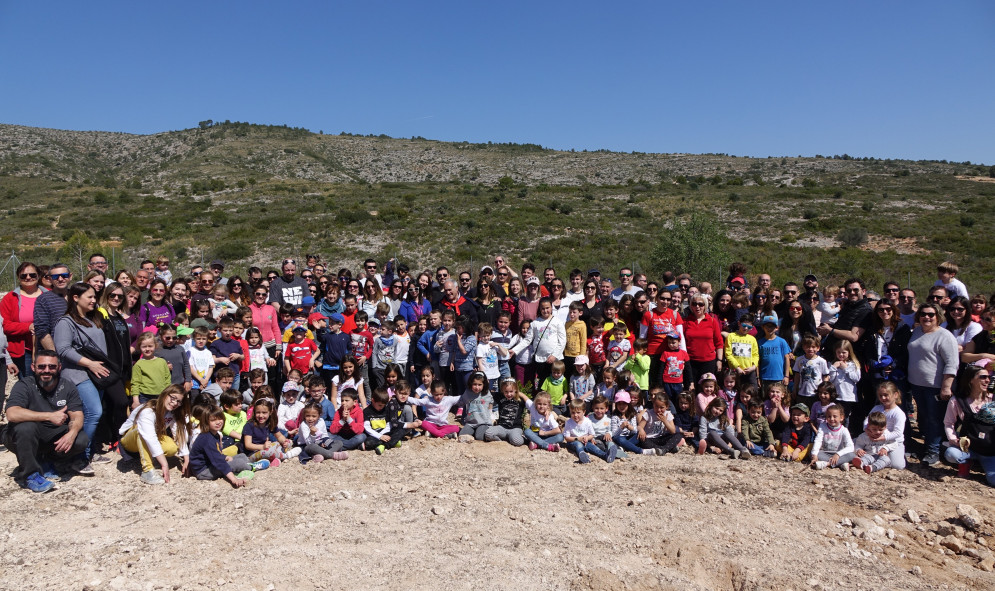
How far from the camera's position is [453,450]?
21.7 feet

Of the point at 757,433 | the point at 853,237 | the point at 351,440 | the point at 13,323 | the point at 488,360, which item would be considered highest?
the point at 853,237

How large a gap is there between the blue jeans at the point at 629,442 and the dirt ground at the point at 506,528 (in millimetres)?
206

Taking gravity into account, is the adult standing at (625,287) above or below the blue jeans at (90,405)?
above

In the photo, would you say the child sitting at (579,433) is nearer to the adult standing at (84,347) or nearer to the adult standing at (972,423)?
the adult standing at (972,423)

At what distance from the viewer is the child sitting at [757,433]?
6.28 meters

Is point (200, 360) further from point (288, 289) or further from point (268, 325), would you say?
point (288, 289)

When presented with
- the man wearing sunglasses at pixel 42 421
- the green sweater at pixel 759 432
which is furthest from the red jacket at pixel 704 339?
the man wearing sunglasses at pixel 42 421

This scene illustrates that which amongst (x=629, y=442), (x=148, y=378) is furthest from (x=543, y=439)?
(x=148, y=378)

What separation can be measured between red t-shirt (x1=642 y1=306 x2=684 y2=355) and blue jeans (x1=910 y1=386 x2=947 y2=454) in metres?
2.55

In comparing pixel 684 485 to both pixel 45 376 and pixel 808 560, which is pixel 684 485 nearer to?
pixel 808 560

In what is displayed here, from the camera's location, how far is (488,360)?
7.25 m

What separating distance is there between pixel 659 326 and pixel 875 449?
2.54 metres

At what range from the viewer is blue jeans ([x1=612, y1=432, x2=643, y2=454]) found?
6457mm

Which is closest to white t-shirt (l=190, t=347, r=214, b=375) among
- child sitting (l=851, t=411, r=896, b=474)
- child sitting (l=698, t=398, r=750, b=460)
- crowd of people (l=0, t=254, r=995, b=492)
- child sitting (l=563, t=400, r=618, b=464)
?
crowd of people (l=0, t=254, r=995, b=492)
